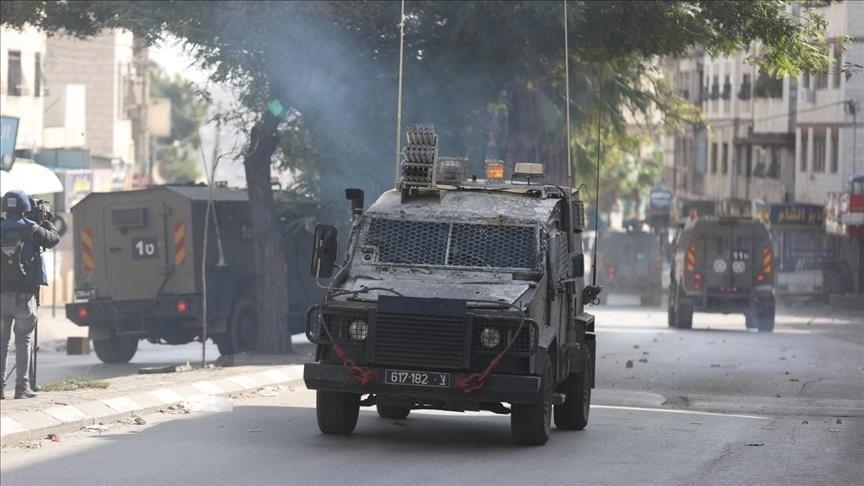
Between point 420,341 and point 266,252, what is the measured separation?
12.5m

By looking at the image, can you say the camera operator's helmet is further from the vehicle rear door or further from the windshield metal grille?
the vehicle rear door

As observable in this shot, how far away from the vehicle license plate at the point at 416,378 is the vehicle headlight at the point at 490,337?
365 mm

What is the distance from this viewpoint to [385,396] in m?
12.1

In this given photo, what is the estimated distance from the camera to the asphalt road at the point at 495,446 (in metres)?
10.7

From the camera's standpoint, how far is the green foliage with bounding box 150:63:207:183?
9062 cm

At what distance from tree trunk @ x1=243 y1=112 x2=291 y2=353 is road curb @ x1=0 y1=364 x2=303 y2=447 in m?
5.95

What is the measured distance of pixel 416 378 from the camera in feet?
39.0

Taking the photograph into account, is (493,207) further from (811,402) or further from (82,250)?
(82,250)

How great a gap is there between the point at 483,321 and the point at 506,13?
1109 cm

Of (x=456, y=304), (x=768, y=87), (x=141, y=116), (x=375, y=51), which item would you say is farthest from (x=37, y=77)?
(x=456, y=304)

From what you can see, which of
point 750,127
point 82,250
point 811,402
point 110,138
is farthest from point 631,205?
point 811,402

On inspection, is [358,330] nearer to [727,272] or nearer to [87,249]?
[87,249]

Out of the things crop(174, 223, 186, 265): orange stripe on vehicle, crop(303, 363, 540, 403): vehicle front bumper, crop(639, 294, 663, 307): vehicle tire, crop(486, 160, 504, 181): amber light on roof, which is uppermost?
crop(486, 160, 504, 181): amber light on roof

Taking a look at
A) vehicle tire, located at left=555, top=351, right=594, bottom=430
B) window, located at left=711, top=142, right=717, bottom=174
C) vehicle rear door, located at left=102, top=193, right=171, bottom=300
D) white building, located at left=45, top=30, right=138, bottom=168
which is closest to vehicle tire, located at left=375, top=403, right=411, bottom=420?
vehicle tire, located at left=555, top=351, right=594, bottom=430
